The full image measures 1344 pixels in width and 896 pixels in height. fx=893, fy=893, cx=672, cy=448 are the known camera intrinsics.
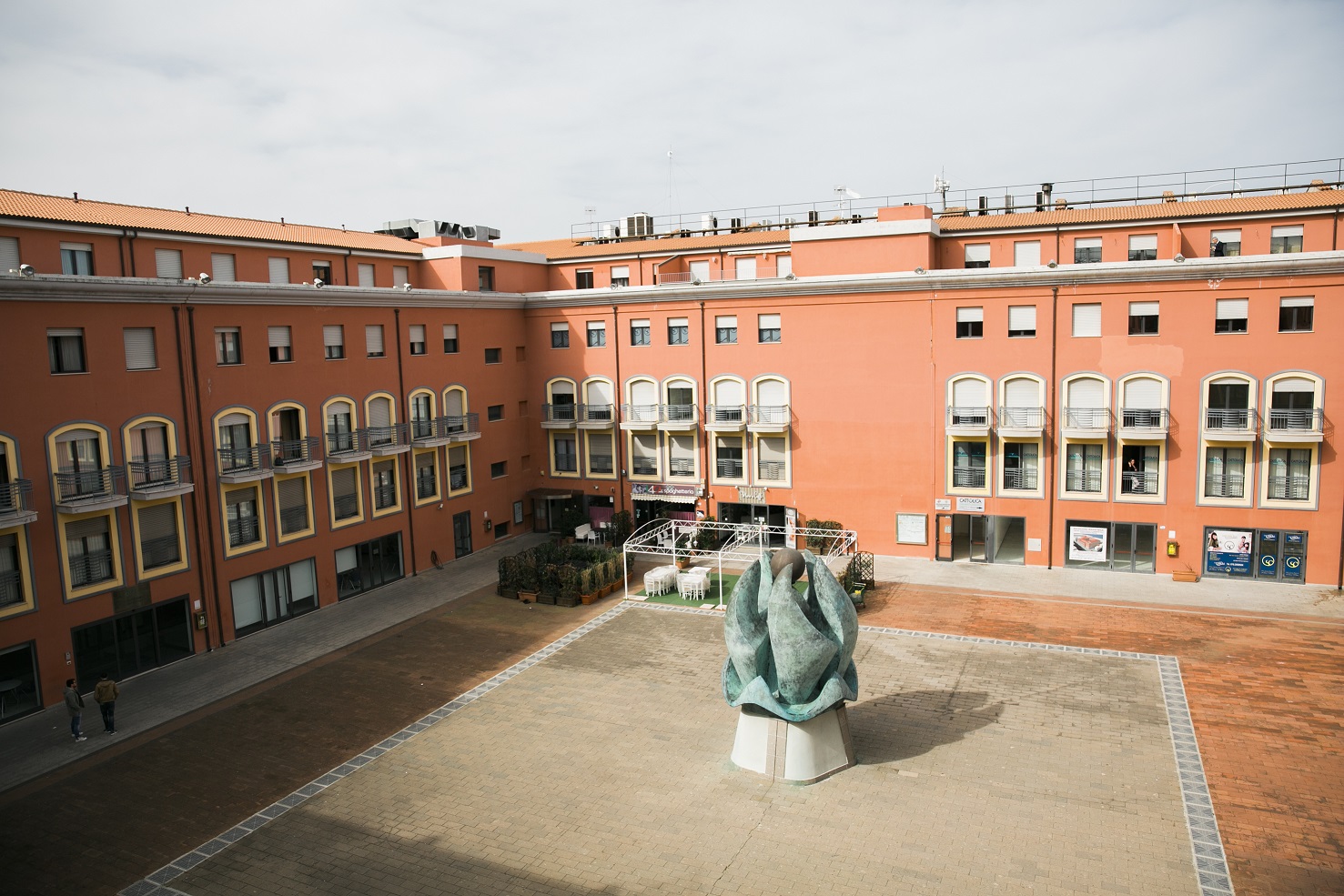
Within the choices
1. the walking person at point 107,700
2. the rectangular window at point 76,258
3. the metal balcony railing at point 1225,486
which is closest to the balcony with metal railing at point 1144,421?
the metal balcony railing at point 1225,486

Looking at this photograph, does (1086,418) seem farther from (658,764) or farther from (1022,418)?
(658,764)

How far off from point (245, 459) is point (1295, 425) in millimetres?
31540

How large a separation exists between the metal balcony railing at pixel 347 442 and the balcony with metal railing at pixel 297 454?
50 centimetres

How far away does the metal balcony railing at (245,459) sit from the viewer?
83.5 feet

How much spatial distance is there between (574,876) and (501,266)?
28495mm

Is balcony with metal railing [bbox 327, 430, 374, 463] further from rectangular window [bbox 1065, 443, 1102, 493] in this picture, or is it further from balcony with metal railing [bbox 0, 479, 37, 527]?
rectangular window [bbox 1065, 443, 1102, 493]

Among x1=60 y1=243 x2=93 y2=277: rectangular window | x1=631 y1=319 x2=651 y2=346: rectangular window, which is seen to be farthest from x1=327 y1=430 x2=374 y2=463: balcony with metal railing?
x1=631 y1=319 x2=651 y2=346: rectangular window

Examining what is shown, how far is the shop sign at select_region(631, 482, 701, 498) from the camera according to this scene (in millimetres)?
35594

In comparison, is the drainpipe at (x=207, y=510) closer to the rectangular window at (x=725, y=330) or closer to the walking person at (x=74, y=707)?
the walking person at (x=74, y=707)

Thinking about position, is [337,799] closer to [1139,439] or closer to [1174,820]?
[1174,820]

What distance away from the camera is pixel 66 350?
858 inches

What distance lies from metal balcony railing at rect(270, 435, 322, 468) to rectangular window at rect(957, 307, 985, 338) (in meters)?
21.8

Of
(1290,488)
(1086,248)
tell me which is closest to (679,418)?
(1086,248)

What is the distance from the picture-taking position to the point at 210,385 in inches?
985
